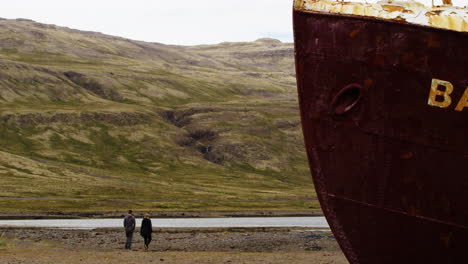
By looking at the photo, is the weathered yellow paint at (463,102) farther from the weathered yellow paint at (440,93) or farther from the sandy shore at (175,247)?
the sandy shore at (175,247)

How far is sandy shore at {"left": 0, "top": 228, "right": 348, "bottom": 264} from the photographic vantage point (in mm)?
37250

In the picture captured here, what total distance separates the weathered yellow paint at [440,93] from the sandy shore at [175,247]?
17126 millimetres

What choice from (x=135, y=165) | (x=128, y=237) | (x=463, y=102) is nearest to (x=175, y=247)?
(x=128, y=237)

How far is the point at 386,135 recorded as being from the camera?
21344 mm

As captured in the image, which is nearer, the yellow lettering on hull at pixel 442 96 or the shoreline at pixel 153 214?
the yellow lettering on hull at pixel 442 96

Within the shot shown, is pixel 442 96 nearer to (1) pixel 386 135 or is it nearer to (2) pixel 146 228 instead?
(1) pixel 386 135

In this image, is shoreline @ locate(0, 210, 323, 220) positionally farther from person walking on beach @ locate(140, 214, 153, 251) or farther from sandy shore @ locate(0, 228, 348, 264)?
person walking on beach @ locate(140, 214, 153, 251)

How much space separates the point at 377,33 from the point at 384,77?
50.9 inches

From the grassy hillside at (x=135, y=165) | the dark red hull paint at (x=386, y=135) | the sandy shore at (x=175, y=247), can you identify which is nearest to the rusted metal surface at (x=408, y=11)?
the dark red hull paint at (x=386, y=135)

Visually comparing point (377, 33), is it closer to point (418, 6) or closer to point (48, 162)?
point (418, 6)

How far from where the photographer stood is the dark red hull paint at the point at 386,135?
20453 mm

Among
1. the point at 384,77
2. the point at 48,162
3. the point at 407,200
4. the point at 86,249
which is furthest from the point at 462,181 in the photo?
the point at 48,162

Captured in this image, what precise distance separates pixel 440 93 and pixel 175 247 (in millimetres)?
28402

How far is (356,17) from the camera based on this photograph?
21094 mm
